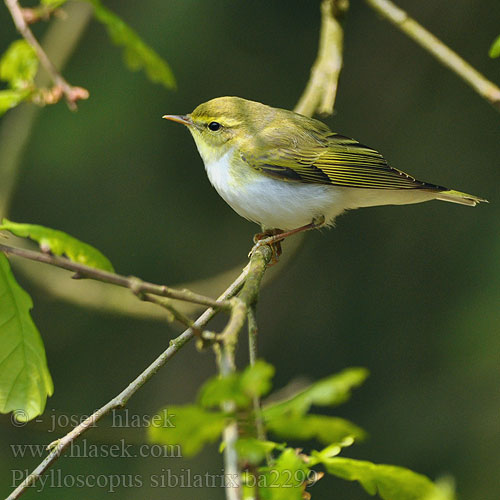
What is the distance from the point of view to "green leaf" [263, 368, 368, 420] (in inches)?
42.6

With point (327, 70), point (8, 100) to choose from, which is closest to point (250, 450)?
point (8, 100)

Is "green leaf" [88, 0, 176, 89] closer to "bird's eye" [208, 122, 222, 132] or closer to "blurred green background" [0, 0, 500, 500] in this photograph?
"bird's eye" [208, 122, 222, 132]

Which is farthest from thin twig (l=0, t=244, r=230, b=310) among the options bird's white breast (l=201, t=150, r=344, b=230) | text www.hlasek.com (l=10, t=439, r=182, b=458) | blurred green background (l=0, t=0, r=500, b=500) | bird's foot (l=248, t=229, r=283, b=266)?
blurred green background (l=0, t=0, r=500, b=500)

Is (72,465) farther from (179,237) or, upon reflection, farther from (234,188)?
(234,188)

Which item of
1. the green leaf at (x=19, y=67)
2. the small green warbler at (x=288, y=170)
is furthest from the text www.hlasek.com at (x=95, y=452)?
the green leaf at (x=19, y=67)

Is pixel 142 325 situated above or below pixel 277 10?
below

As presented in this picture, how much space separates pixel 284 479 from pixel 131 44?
1.80m

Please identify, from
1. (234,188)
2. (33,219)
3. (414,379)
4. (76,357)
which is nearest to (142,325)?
(76,357)

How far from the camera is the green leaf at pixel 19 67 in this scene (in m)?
2.40

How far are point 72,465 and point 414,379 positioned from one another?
7.57ft

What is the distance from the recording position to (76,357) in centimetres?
499

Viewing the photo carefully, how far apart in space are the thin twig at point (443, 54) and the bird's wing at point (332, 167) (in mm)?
564

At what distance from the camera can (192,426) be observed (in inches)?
38.3

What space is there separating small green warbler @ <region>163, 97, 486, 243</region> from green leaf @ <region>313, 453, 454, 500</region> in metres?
1.71
